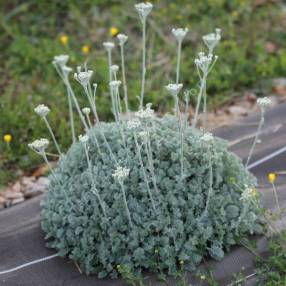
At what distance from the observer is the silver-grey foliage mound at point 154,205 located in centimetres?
271

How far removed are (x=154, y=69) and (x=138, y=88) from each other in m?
0.39

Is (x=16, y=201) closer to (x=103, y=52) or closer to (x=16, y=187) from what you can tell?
(x=16, y=187)

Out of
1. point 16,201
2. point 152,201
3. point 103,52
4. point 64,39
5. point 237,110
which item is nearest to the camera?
point 152,201

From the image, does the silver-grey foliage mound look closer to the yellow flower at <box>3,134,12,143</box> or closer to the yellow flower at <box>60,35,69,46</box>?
the yellow flower at <box>3,134,12,143</box>

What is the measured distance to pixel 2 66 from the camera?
16.1 feet

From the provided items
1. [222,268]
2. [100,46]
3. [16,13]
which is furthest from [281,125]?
[16,13]

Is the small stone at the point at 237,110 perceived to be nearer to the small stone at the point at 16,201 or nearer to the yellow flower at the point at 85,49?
the yellow flower at the point at 85,49

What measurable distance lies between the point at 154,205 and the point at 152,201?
0.11 ft

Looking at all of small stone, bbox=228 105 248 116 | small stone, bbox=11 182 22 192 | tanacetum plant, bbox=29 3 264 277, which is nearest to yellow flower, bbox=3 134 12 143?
small stone, bbox=11 182 22 192

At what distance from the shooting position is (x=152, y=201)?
2691mm

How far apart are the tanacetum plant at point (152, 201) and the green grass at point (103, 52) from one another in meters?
1.08

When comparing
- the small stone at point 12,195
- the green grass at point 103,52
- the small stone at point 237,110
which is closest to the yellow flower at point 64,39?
the green grass at point 103,52

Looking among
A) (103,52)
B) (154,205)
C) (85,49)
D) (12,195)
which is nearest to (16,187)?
(12,195)

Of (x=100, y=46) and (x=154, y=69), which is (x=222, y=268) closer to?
(x=154, y=69)
